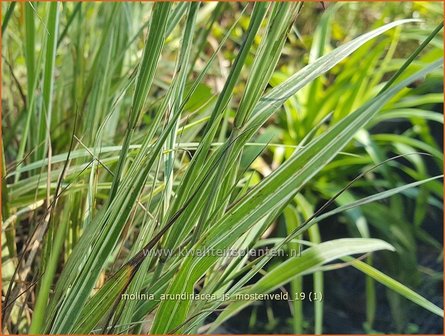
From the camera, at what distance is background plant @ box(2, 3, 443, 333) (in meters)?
0.56

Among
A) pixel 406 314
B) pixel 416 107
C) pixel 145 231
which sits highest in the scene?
pixel 416 107

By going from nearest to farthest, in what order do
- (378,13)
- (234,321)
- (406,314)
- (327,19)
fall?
(234,321)
(406,314)
(327,19)
(378,13)

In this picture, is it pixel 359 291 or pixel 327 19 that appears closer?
pixel 359 291

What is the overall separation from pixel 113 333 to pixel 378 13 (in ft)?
6.22

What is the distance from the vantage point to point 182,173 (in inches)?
36.6

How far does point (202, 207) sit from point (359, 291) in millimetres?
985

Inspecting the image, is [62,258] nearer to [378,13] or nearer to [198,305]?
[198,305]

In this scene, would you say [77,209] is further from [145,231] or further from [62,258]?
[145,231]

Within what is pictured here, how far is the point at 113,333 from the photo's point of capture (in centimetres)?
64

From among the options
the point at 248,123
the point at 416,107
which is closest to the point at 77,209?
the point at 248,123

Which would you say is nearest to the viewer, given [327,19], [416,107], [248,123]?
[248,123]

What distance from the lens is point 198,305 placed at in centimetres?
63

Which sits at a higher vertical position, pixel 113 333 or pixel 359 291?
pixel 113 333

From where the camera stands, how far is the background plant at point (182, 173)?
0.56 m
